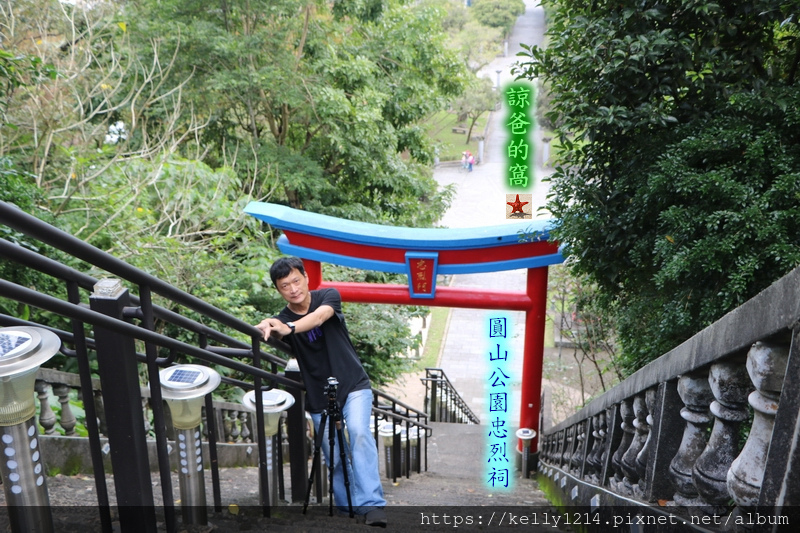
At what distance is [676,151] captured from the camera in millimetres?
4137

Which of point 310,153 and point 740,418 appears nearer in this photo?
point 740,418

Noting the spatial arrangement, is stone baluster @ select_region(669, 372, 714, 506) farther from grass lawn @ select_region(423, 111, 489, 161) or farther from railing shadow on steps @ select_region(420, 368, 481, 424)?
grass lawn @ select_region(423, 111, 489, 161)

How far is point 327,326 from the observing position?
3.73 meters

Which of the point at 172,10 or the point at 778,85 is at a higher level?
the point at 172,10

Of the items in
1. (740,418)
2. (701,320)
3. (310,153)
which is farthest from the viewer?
(310,153)

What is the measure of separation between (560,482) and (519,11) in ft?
128

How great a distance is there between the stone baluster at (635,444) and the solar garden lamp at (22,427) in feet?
7.77

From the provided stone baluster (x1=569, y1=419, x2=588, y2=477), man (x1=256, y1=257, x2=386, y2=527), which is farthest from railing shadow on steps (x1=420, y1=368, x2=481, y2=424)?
man (x1=256, y1=257, x2=386, y2=527)

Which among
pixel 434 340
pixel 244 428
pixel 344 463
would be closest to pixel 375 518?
pixel 344 463

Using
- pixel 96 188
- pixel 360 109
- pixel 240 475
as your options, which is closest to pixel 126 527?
pixel 240 475

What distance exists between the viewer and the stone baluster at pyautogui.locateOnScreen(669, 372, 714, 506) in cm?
230

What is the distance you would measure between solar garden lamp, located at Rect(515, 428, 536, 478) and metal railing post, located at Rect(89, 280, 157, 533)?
24.1 ft

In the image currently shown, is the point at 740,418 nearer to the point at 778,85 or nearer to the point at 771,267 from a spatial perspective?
the point at 771,267

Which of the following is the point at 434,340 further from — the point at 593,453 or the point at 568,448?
the point at 593,453
